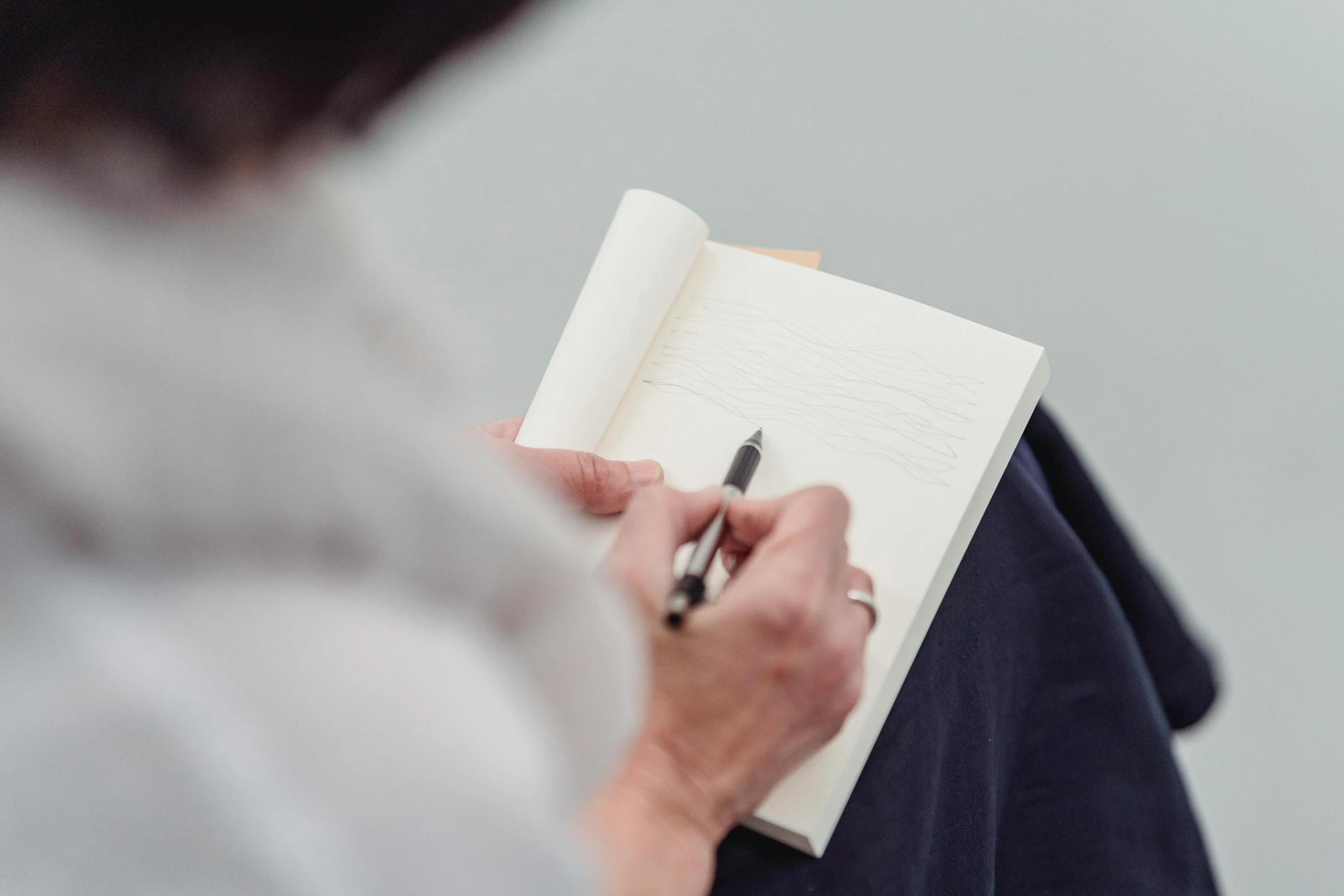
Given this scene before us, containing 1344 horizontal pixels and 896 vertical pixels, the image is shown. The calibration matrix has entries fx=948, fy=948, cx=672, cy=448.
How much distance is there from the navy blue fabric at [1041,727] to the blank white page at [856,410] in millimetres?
50

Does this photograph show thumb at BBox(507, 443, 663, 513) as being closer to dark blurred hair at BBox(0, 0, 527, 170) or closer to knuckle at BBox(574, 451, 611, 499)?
knuckle at BBox(574, 451, 611, 499)

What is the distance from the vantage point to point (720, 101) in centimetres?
111

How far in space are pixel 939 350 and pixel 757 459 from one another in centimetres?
13

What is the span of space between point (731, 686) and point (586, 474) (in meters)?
0.15

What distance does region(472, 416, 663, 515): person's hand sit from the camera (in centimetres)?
49

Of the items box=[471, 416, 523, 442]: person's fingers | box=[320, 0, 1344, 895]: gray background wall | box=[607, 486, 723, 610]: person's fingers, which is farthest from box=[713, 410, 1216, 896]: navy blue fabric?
box=[320, 0, 1344, 895]: gray background wall

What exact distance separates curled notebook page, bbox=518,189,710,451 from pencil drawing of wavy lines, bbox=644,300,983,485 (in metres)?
0.03

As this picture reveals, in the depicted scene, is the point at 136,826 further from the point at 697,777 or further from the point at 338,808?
the point at 697,777

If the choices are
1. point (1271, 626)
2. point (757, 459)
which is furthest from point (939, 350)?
point (1271, 626)

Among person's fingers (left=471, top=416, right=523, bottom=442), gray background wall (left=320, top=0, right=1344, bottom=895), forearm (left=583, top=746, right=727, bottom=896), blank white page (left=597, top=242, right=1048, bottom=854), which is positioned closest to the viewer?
forearm (left=583, top=746, right=727, bottom=896)

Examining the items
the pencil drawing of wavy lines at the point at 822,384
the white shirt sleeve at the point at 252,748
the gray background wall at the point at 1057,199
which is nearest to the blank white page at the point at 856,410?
the pencil drawing of wavy lines at the point at 822,384

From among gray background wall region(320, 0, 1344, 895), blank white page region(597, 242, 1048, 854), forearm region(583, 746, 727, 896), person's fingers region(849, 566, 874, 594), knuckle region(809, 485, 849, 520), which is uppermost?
gray background wall region(320, 0, 1344, 895)

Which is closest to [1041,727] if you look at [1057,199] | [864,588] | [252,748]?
[864,588]

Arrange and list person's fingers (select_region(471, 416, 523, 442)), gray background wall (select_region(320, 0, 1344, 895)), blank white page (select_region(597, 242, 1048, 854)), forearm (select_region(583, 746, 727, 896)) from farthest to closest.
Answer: gray background wall (select_region(320, 0, 1344, 895)) → person's fingers (select_region(471, 416, 523, 442)) → blank white page (select_region(597, 242, 1048, 854)) → forearm (select_region(583, 746, 727, 896))
